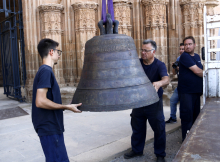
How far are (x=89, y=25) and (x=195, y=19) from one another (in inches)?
116

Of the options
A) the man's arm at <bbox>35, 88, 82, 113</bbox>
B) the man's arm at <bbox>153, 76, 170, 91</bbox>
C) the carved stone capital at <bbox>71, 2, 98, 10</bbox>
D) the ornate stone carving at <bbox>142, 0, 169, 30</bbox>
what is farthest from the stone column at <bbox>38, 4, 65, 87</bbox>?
the man's arm at <bbox>35, 88, 82, 113</bbox>

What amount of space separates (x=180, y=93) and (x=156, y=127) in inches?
33.5

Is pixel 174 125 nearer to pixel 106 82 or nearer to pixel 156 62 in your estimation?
pixel 156 62

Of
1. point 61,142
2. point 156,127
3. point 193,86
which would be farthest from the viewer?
point 193,86

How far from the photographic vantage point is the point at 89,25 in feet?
21.5

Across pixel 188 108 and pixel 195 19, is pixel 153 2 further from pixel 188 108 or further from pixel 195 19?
pixel 188 108

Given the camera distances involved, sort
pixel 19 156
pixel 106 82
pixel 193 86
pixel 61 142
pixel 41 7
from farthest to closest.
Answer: pixel 41 7
pixel 193 86
pixel 19 156
pixel 61 142
pixel 106 82

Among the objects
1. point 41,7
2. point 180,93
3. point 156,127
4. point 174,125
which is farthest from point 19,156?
point 41,7

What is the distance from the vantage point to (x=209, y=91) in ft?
12.0

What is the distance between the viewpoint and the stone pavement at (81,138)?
3.26 m

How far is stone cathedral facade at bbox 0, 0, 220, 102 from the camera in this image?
6.48m

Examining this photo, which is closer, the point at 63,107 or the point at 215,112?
the point at 63,107

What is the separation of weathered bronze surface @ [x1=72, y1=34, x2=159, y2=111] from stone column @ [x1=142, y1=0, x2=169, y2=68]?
4.79 meters

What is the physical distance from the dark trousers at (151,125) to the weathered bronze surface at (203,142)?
57 centimetres
